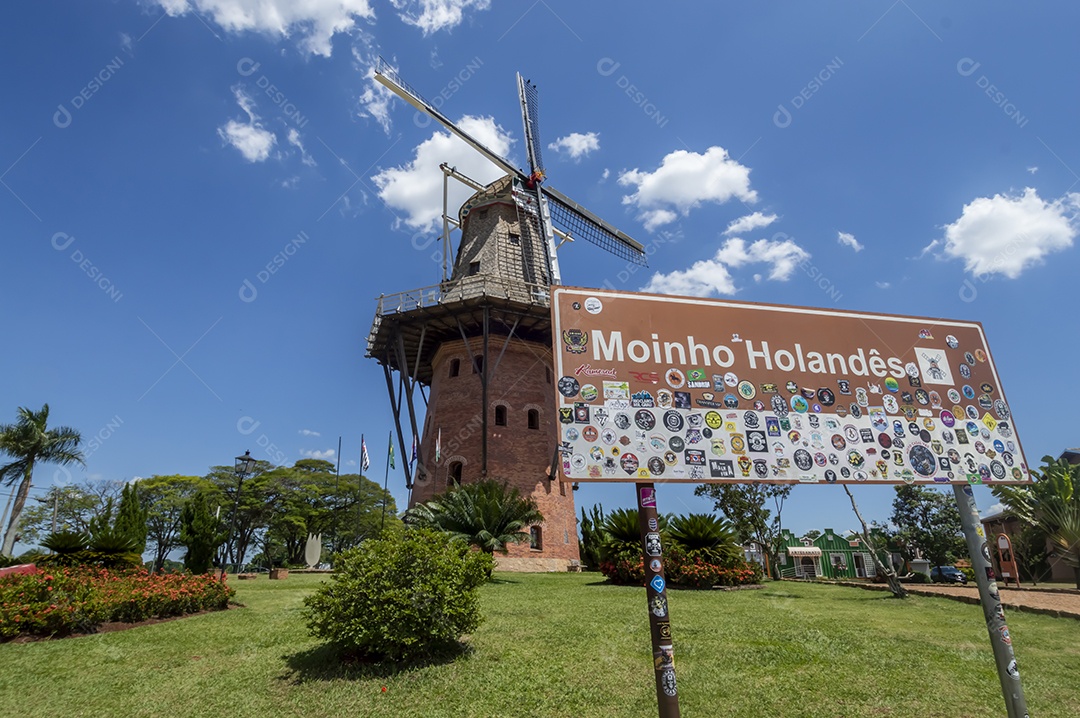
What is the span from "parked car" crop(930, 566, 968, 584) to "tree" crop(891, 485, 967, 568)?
2.05 metres

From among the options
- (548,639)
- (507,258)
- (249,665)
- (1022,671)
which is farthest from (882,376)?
(507,258)

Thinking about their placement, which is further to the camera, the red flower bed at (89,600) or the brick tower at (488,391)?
the brick tower at (488,391)

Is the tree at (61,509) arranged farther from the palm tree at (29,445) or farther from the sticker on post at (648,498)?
the sticker on post at (648,498)

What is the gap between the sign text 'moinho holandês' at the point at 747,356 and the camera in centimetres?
454

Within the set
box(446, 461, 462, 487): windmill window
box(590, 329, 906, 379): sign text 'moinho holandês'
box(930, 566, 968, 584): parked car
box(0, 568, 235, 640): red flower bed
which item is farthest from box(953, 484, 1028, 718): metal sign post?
box(930, 566, 968, 584): parked car

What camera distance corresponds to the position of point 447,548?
27.5 ft

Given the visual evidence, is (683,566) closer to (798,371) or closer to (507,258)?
(798,371)

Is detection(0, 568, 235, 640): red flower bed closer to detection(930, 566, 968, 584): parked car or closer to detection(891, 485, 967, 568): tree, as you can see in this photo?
detection(930, 566, 968, 584): parked car

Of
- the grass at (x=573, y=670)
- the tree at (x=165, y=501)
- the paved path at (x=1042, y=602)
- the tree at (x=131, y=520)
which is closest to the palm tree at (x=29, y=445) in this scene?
the tree at (x=165, y=501)

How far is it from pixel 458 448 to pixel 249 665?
1559 centimetres

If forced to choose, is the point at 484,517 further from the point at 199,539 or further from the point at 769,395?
the point at 769,395

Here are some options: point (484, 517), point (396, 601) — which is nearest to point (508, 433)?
point (484, 517)

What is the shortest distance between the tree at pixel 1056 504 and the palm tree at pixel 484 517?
13.2 metres

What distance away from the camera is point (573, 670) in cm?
682
